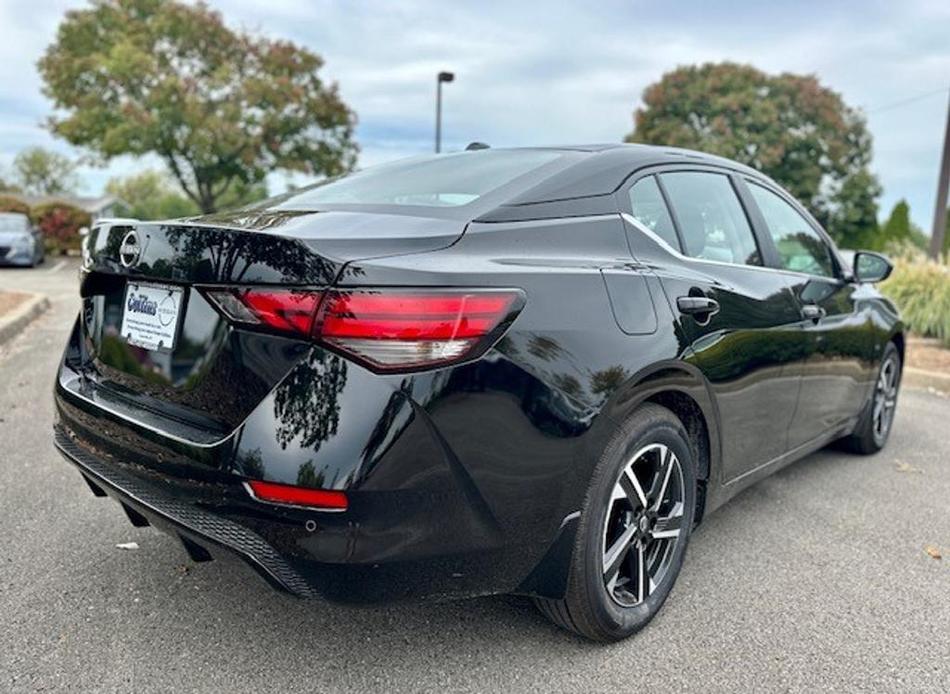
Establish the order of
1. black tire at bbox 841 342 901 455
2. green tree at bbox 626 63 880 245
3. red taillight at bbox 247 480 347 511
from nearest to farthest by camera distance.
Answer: red taillight at bbox 247 480 347 511 < black tire at bbox 841 342 901 455 < green tree at bbox 626 63 880 245

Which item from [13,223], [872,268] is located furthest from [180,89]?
[872,268]

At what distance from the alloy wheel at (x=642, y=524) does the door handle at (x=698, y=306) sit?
451 mm

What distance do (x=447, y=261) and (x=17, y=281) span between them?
15.2m

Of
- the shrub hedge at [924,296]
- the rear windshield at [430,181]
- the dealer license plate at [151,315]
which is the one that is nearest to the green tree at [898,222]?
the shrub hedge at [924,296]

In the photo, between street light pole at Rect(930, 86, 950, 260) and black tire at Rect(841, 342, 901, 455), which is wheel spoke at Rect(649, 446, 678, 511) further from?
street light pole at Rect(930, 86, 950, 260)

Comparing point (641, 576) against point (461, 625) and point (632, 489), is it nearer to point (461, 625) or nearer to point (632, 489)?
point (632, 489)

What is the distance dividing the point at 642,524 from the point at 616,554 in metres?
0.16

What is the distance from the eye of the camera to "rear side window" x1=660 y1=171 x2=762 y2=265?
9.35 ft

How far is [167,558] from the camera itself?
286 cm

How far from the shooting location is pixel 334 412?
1.79m

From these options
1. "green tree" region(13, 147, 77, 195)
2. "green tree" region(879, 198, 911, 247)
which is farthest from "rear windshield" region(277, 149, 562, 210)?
"green tree" region(13, 147, 77, 195)

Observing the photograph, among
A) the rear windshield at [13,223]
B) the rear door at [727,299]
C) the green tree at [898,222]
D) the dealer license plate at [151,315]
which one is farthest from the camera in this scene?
the green tree at [898,222]

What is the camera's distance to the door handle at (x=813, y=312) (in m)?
3.33

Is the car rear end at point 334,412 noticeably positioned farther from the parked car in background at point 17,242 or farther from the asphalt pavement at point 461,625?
the parked car in background at point 17,242
